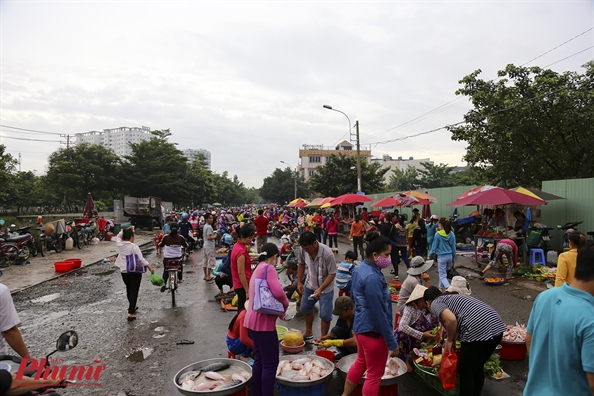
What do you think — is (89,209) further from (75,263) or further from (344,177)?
(344,177)

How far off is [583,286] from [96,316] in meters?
7.96

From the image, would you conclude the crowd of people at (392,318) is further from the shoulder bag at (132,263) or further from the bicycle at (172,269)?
the bicycle at (172,269)

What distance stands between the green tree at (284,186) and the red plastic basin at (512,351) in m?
64.6

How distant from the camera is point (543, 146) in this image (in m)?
17.5

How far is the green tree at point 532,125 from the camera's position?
51.6ft

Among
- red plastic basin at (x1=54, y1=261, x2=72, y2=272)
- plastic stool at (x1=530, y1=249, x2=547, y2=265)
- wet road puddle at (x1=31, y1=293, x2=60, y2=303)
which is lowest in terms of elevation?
wet road puddle at (x1=31, y1=293, x2=60, y2=303)

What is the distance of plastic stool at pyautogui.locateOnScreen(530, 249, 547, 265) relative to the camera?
10984 mm

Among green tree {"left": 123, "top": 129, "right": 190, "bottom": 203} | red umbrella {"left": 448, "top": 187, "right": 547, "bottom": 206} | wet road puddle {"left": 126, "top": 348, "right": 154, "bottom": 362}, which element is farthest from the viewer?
green tree {"left": 123, "top": 129, "right": 190, "bottom": 203}

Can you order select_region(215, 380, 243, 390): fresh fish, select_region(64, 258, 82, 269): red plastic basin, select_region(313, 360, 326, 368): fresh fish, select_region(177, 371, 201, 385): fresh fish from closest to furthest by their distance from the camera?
select_region(215, 380, 243, 390): fresh fish
select_region(177, 371, 201, 385): fresh fish
select_region(313, 360, 326, 368): fresh fish
select_region(64, 258, 82, 269): red plastic basin

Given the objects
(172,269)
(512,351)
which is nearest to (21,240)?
(172,269)

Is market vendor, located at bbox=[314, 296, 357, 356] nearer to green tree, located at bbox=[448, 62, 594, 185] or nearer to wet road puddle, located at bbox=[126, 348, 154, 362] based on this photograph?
wet road puddle, located at bbox=[126, 348, 154, 362]

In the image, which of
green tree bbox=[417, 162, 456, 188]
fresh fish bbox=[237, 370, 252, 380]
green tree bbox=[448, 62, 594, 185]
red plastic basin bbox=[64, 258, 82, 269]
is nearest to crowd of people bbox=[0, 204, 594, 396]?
fresh fish bbox=[237, 370, 252, 380]

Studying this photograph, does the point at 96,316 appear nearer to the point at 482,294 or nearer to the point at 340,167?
the point at 482,294

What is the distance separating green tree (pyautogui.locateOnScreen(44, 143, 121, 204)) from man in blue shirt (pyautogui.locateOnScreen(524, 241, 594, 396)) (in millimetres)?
40970
